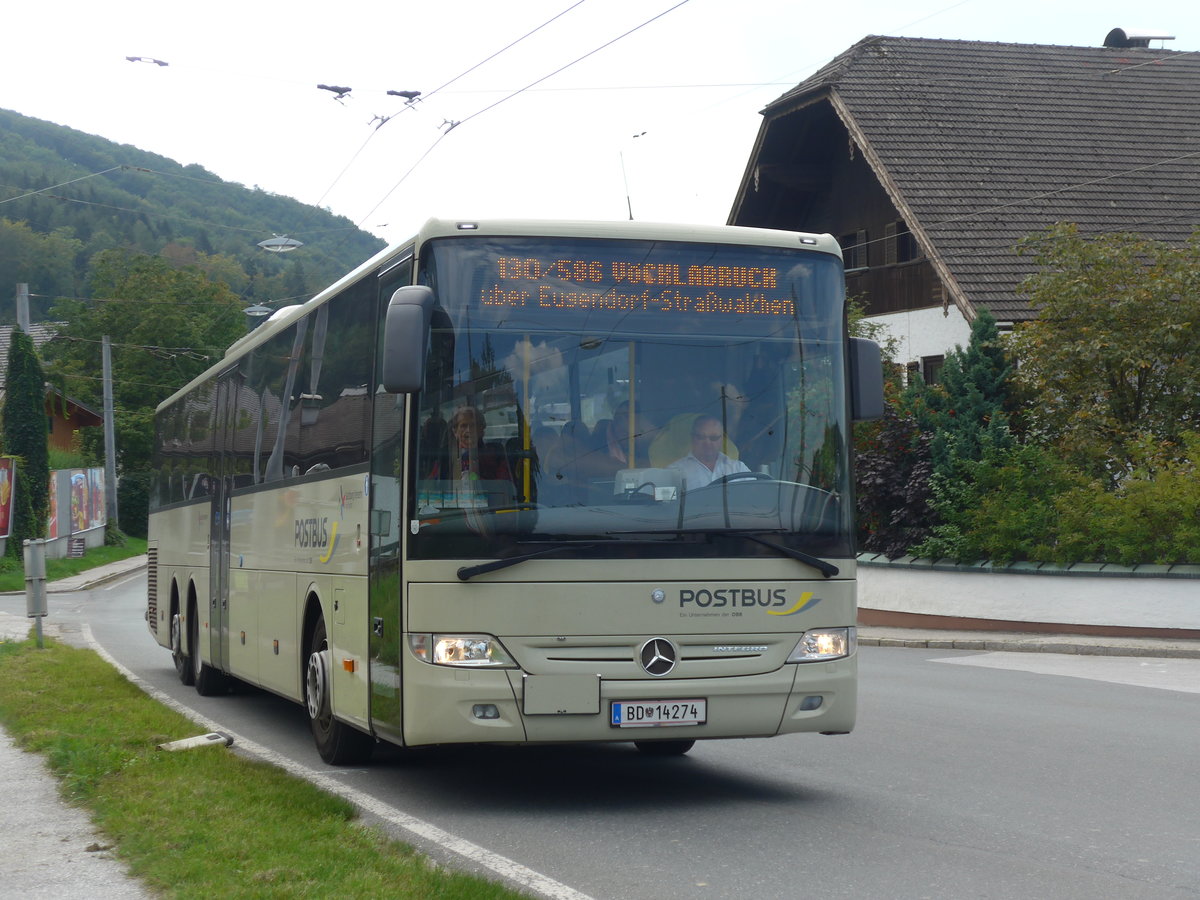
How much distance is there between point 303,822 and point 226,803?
706 millimetres

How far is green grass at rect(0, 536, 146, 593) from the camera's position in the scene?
39834 mm

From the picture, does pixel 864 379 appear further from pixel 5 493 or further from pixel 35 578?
pixel 5 493

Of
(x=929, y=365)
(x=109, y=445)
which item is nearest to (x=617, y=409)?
(x=929, y=365)

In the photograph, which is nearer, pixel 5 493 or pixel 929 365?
pixel 929 365

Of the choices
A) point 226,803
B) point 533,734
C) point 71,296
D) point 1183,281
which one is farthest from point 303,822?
point 71,296

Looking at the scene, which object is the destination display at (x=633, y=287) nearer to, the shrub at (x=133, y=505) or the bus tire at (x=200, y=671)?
the bus tire at (x=200, y=671)

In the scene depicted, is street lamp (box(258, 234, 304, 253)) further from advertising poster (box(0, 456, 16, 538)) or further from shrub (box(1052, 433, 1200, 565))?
shrub (box(1052, 433, 1200, 565))

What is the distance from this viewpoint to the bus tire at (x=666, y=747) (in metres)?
10.7

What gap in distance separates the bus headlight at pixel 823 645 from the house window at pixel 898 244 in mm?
26497

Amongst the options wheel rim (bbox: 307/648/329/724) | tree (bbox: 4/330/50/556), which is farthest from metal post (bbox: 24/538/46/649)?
tree (bbox: 4/330/50/556)

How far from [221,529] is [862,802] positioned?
7.59m

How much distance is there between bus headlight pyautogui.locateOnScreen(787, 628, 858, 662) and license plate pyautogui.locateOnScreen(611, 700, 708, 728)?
0.59m

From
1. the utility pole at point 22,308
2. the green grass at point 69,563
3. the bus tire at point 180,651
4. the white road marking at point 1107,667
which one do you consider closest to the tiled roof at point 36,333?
the green grass at point 69,563

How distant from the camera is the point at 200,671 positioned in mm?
15797
